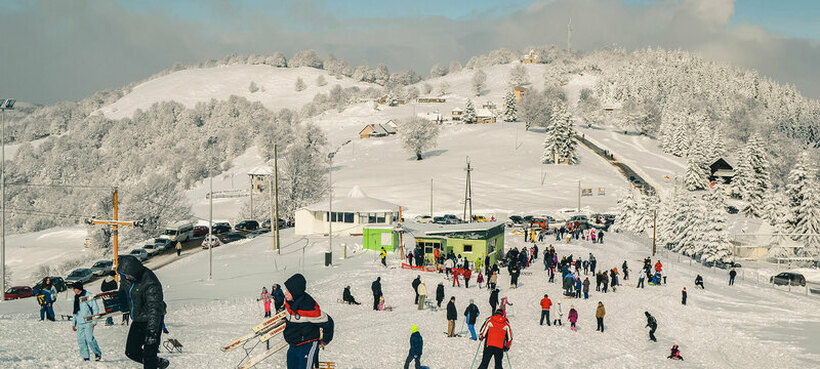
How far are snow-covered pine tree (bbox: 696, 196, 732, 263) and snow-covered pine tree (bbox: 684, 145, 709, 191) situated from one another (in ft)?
141

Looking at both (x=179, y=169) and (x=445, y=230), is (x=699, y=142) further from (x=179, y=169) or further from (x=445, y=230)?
(x=179, y=169)

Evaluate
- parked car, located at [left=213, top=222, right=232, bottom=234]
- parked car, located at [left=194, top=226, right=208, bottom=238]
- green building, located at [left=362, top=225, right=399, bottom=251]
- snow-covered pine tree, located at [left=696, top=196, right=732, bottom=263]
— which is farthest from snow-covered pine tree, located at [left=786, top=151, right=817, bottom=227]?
parked car, located at [left=194, top=226, right=208, bottom=238]

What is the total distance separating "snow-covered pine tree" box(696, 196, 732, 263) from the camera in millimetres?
49169

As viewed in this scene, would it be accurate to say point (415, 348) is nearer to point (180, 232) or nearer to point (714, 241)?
point (714, 241)

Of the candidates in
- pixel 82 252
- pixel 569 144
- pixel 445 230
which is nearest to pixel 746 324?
pixel 445 230

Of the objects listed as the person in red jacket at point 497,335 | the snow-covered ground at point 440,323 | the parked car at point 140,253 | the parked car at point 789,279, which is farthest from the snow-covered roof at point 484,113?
the person in red jacket at point 497,335

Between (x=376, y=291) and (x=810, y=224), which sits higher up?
(x=376, y=291)

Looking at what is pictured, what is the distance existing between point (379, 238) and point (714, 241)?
26.3 m

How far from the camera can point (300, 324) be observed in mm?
8234

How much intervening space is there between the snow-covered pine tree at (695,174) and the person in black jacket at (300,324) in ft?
299

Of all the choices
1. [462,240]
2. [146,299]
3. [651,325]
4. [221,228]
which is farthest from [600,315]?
[221,228]

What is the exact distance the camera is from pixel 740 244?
57.2 meters

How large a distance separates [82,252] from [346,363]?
70.2 m

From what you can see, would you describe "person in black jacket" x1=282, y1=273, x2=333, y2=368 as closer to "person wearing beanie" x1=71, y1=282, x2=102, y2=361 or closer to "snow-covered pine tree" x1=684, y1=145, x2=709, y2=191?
"person wearing beanie" x1=71, y1=282, x2=102, y2=361
